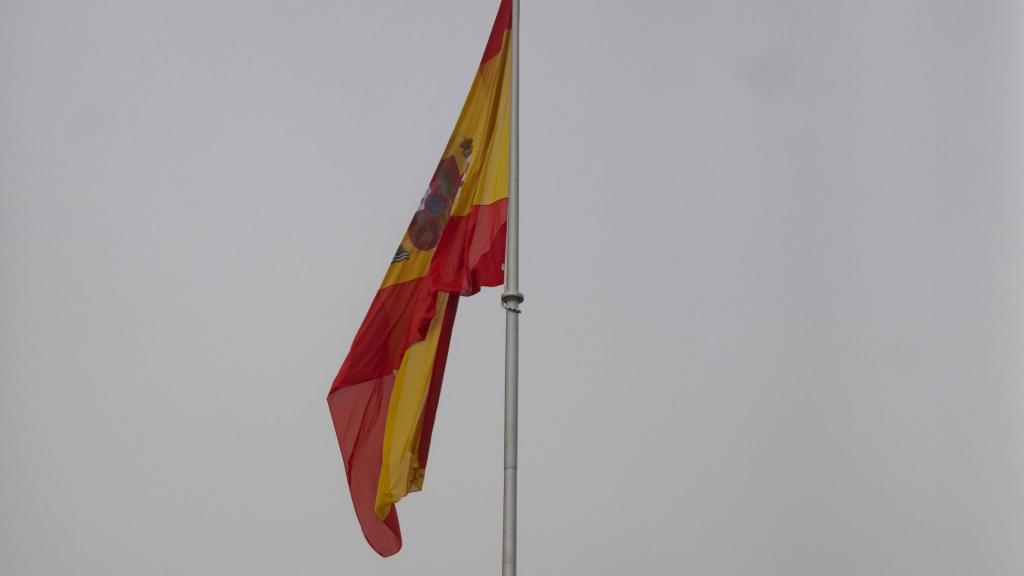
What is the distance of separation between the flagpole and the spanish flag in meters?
0.21

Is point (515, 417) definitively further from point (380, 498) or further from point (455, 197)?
point (455, 197)

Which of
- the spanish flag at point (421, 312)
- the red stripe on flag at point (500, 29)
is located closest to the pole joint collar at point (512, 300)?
the spanish flag at point (421, 312)

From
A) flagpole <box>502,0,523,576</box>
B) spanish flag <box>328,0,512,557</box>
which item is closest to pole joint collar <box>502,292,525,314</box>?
flagpole <box>502,0,523,576</box>

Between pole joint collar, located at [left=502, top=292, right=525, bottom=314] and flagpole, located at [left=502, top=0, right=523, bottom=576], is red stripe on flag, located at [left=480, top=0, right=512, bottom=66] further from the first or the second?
pole joint collar, located at [left=502, top=292, right=525, bottom=314]

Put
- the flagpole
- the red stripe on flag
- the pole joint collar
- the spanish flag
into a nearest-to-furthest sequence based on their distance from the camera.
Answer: the flagpole
the pole joint collar
the spanish flag
the red stripe on flag

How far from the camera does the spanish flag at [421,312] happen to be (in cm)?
1630

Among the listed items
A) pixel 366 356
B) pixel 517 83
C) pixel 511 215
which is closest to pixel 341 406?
pixel 366 356

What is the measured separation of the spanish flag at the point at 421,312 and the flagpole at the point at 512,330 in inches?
8.4

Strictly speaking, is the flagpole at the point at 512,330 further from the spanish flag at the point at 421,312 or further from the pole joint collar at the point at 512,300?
the spanish flag at the point at 421,312

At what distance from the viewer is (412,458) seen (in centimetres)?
1608

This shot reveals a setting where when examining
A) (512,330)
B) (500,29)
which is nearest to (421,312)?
(512,330)

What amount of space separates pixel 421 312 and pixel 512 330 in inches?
46.4

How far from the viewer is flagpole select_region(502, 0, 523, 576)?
49.5ft

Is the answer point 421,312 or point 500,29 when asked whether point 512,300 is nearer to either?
point 421,312
